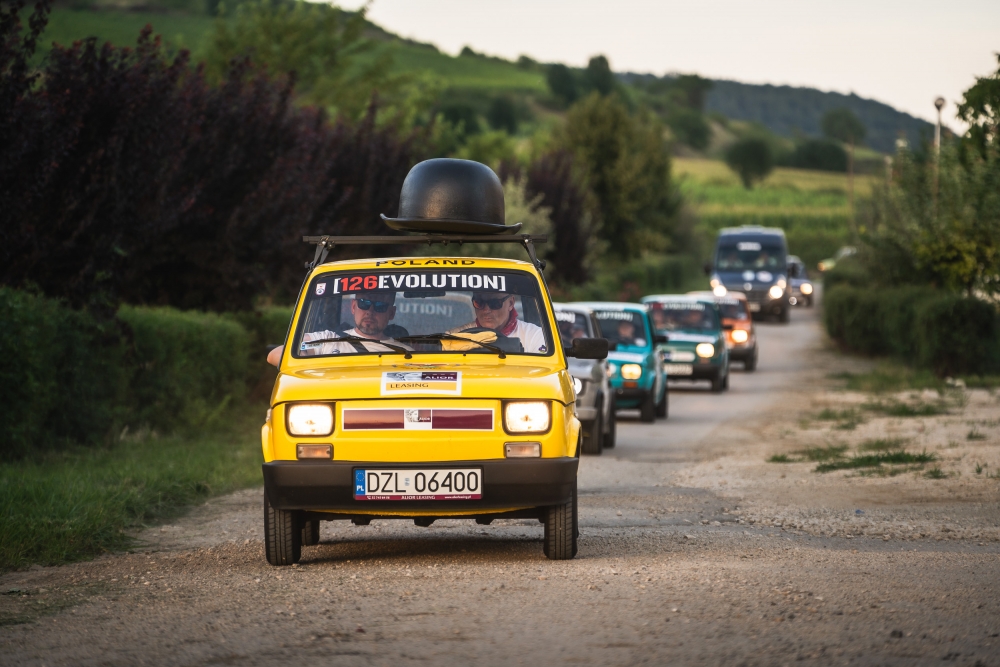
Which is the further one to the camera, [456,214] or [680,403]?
[680,403]

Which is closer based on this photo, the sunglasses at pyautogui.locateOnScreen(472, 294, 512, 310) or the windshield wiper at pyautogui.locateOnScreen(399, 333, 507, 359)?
the windshield wiper at pyautogui.locateOnScreen(399, 333, 507, 359)

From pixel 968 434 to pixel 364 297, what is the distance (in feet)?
37.6

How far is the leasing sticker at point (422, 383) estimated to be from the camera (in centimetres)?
843

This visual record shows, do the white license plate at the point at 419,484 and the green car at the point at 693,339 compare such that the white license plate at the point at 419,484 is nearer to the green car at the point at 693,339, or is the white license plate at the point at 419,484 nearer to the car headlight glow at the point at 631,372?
the car headlight glow at the point at 631,372

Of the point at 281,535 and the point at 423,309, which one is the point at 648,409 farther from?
the point at 281,535

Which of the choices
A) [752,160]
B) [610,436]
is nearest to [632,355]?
[610,436]

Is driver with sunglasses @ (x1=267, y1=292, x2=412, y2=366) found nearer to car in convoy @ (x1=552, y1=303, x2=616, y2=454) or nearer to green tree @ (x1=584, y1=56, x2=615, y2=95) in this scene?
car in convoy @ (x1=552, y1=303, x2=616, y2=454)

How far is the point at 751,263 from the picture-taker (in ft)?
175

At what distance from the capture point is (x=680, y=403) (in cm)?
2723

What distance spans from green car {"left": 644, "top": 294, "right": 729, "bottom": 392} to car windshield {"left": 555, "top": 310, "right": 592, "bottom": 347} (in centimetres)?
983

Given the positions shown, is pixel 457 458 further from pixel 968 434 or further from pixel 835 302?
pixel 835 302

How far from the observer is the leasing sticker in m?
8.43


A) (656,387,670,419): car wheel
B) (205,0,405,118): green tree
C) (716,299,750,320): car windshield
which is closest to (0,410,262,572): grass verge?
(656,387,670,419): car wheel

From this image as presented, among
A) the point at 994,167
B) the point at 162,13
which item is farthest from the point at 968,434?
the point at 162,13
